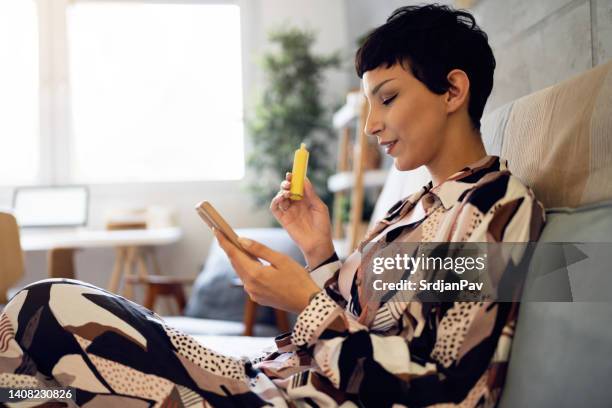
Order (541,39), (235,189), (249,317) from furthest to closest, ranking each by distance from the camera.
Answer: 1. (235,189)
2. (249,317)
3. (541,39)

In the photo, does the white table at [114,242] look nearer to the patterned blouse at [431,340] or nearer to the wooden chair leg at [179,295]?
the wooden chair leg at [179,295]

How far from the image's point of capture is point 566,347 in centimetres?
78

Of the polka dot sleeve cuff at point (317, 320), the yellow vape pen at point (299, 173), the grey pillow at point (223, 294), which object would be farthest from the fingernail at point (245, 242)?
the grey pillow at point (223, 294)

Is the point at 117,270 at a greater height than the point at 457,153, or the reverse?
the point at 457,153

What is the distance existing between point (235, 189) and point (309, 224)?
325 cm

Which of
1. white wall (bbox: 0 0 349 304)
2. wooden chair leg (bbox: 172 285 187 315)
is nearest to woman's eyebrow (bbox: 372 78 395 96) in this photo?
wooden chair leg (bbox: 172 285 187 315)

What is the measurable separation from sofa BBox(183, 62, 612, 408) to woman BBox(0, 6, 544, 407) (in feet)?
0.13

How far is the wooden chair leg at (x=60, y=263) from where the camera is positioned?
272 cm

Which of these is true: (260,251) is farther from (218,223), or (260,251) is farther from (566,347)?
(566,347)

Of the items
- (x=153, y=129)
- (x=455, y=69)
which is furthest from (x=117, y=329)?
(x=153, y=129)

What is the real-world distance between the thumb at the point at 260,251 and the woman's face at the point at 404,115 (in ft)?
1.00

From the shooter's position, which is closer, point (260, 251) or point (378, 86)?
point (260, 251)

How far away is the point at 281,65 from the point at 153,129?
1117 millimetres

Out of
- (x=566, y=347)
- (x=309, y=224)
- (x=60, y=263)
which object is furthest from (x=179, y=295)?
(x=566, y=347)
